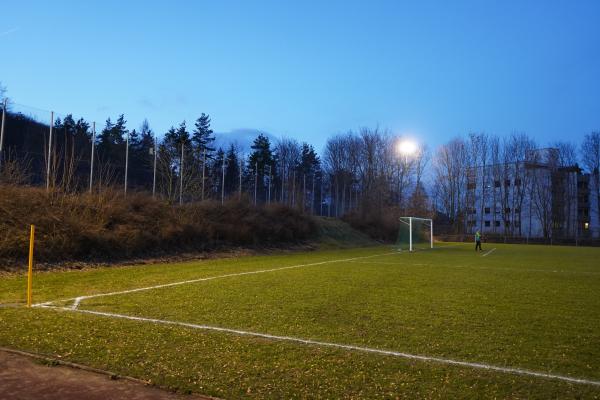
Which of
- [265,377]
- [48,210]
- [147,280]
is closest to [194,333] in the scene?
[265,377]

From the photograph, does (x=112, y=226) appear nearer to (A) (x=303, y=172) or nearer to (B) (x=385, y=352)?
(B) (x=385, y=352)

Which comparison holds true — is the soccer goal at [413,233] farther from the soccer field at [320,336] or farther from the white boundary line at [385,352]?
the white boundary line at [385,352]

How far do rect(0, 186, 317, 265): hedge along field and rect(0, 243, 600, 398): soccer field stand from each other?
481 cm

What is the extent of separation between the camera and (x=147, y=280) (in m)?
14.5

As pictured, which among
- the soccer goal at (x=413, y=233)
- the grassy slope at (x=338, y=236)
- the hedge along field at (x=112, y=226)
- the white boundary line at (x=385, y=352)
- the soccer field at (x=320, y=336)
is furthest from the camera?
the soccer goal at (x=413, y=233)

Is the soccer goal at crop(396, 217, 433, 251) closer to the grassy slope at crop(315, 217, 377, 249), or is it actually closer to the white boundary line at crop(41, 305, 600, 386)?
the grassy slope at crop(315, 217, 377, 249)

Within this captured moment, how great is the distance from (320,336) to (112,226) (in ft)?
59.2

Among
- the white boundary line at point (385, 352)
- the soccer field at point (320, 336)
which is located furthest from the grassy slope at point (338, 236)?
the white boundary line at point (385, 352)

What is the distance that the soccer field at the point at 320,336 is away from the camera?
16.5 feet

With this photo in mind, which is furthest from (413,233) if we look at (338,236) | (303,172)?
(303,172)

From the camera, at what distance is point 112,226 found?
22516 millimetres

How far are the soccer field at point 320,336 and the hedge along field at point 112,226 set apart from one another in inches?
189

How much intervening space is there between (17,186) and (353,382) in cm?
1999

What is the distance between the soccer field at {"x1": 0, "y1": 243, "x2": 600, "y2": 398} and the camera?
5031mm
